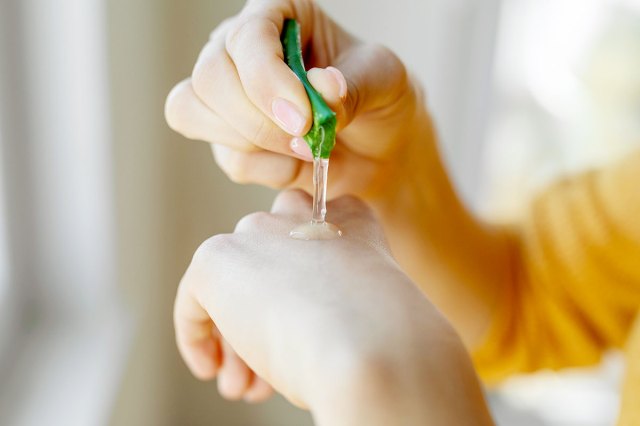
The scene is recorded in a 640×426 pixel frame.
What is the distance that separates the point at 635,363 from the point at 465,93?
797 millimetres

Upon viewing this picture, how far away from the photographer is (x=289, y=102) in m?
0.37

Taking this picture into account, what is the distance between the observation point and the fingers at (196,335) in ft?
1.40

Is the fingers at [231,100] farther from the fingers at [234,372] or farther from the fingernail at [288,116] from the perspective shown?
the fingers at [234,372]

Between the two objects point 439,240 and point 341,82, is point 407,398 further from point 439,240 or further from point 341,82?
point 439,240

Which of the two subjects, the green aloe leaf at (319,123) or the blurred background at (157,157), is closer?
the green aloe leaf at (319,123)

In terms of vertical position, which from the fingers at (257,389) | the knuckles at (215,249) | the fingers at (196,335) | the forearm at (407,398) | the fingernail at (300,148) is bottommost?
the fingers at (257,389)

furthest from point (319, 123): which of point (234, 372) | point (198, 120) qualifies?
point (234, 372)

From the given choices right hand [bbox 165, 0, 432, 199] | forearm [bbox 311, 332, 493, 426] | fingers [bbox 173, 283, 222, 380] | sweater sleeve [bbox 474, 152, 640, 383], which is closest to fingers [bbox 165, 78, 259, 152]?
right hand [bbox 165, 0, 432, 199]

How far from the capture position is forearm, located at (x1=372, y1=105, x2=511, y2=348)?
620 millimetres

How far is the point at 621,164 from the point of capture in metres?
0.74

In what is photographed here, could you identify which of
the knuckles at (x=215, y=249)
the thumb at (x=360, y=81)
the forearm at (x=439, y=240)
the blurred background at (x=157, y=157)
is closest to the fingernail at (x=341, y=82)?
the thumb at (x=360, y=81)

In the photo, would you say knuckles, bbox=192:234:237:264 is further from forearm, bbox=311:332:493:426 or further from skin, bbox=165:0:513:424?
forearm, bbox=311:332:493:426

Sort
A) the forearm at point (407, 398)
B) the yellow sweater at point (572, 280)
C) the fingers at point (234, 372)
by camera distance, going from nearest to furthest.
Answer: the forearm at point (407, 398) < the fingers at point (234, 372) < the yellow sweater at point (572, 280)

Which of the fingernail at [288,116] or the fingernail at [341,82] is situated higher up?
the fingernail at [341,82]
